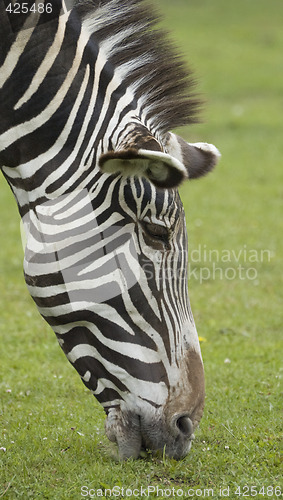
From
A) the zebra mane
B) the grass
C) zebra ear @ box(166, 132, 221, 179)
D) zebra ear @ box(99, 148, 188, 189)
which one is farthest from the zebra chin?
the zebra mane

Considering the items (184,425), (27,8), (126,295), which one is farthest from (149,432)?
(27,8)

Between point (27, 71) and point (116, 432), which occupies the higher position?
point (27, 71)

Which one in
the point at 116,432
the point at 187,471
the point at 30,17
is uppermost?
the point at 30,17

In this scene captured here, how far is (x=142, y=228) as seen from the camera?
405 centimetres

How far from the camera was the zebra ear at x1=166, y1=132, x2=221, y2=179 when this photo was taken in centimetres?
442

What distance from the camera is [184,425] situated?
4.18 meters

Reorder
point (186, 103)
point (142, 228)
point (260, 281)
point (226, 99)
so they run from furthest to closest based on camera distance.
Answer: point (226, 99)
point (260, 281)
point (186, 103)
point (142, 228)

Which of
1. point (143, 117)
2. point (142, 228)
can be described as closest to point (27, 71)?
point (143, 117)

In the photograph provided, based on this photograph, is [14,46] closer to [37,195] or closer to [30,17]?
[30,17]

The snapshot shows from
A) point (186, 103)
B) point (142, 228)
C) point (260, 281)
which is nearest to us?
point (142, 228)

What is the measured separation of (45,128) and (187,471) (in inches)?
88.5

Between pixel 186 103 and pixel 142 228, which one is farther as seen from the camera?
pixel 186 103

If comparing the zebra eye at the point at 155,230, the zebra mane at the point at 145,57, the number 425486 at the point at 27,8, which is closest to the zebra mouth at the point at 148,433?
the zebra eye at the point at 155,230

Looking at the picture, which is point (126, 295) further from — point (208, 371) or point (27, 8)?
point (208, 371)
